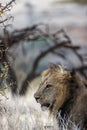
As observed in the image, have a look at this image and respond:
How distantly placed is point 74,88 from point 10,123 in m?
1.06

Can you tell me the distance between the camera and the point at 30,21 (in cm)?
5309

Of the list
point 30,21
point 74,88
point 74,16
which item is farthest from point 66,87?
point 74,16

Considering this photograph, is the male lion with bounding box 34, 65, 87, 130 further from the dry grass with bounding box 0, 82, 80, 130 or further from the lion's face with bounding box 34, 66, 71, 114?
the dry grass with bounding box 0, 82, 80, 130

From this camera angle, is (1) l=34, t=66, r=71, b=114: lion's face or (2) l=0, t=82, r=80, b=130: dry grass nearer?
(1) l=34, t=66, r=71, b=114: lion's face

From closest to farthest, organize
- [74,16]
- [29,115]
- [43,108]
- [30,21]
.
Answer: [43,108] → [29,115] → [30,21] → [74,16]

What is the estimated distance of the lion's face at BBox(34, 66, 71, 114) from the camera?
1044 centimetres

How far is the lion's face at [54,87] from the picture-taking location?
10438 mm

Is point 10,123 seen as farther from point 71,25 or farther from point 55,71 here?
point 71,25

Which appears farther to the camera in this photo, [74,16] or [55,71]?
[74,16]

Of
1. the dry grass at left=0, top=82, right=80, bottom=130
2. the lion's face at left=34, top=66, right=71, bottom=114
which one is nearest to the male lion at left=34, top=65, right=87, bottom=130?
the lion's face at left=34, top=66, right=71, bottom=114

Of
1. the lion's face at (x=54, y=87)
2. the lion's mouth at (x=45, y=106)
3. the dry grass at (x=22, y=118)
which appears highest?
the lion's face at (x=54, y=87)

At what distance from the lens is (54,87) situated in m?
10.5

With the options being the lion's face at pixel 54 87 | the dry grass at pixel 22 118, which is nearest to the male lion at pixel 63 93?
the lion's face at pixel 54 87

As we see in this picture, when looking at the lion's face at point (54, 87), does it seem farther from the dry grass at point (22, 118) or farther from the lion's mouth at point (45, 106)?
the dry grass at point (22, 118)
